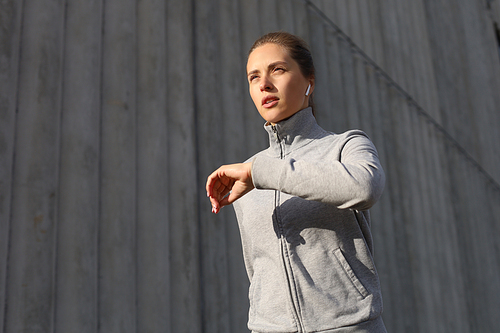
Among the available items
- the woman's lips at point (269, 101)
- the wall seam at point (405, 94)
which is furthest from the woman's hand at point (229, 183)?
the wall seam at point (405, 94)

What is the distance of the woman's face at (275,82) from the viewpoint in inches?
46.8

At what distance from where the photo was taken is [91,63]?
2346 mm

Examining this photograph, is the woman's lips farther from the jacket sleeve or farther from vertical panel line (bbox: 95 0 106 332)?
vertical panel line (bbox: 95 0 106 332)

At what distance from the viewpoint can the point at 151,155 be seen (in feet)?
8.31

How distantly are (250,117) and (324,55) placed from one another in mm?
1270

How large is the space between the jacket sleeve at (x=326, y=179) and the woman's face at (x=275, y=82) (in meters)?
0.25

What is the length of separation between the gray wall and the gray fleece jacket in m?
1.24

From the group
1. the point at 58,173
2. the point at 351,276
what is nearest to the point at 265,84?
the point at 351,276

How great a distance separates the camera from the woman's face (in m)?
1.19

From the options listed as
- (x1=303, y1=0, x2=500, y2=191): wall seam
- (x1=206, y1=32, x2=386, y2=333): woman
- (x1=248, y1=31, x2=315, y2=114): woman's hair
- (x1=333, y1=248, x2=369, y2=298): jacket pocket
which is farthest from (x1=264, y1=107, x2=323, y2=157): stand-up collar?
(x1=303, y1=0, x2=500, y2=191): wall seam

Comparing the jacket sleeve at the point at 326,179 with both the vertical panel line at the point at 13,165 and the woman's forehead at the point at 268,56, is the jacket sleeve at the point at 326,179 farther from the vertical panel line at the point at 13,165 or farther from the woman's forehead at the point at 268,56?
the vertical panel line at the point at 13,165

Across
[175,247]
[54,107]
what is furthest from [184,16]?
[175,247]

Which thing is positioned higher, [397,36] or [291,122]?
[397,36]

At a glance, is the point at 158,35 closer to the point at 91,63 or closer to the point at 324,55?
the point at 91,63
